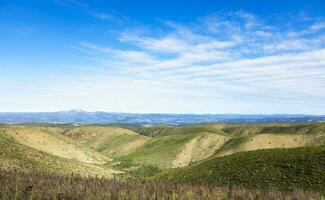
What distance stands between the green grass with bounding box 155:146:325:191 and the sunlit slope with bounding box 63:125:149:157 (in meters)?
74.9

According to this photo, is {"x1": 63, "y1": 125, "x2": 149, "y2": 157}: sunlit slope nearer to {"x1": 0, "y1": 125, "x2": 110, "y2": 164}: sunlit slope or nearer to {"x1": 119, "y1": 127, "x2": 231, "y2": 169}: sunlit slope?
{"x1": 119, "y1": 127, "x2": 231, "y2": 169}: sunlit slope

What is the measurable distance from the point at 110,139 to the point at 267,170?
366 feet

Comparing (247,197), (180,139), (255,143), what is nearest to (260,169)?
(247,197)

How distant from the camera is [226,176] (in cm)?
4281

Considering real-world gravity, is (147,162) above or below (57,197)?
below

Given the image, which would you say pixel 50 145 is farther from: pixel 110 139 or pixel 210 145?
pixel 110 139

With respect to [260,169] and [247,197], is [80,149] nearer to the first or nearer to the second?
→ [260,169]

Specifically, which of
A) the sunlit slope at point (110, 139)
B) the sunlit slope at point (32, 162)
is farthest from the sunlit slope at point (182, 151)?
the sunlit slope at point (110, 139)

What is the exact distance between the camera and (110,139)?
14800 centimetres

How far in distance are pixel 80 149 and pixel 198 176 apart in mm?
57441

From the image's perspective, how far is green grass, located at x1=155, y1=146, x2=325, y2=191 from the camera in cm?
3656

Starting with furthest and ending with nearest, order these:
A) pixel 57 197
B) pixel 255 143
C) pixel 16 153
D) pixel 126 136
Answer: pixel 126 136, pixel 255 143, pixel 16 153, pixel 57 197

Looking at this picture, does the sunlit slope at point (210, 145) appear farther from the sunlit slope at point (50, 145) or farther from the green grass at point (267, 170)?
the green grass at point (267, 170)

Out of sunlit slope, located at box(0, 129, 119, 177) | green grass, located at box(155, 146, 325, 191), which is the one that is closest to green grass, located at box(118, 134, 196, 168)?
sunlit slope, located at box(0, 129, 119, 177)
